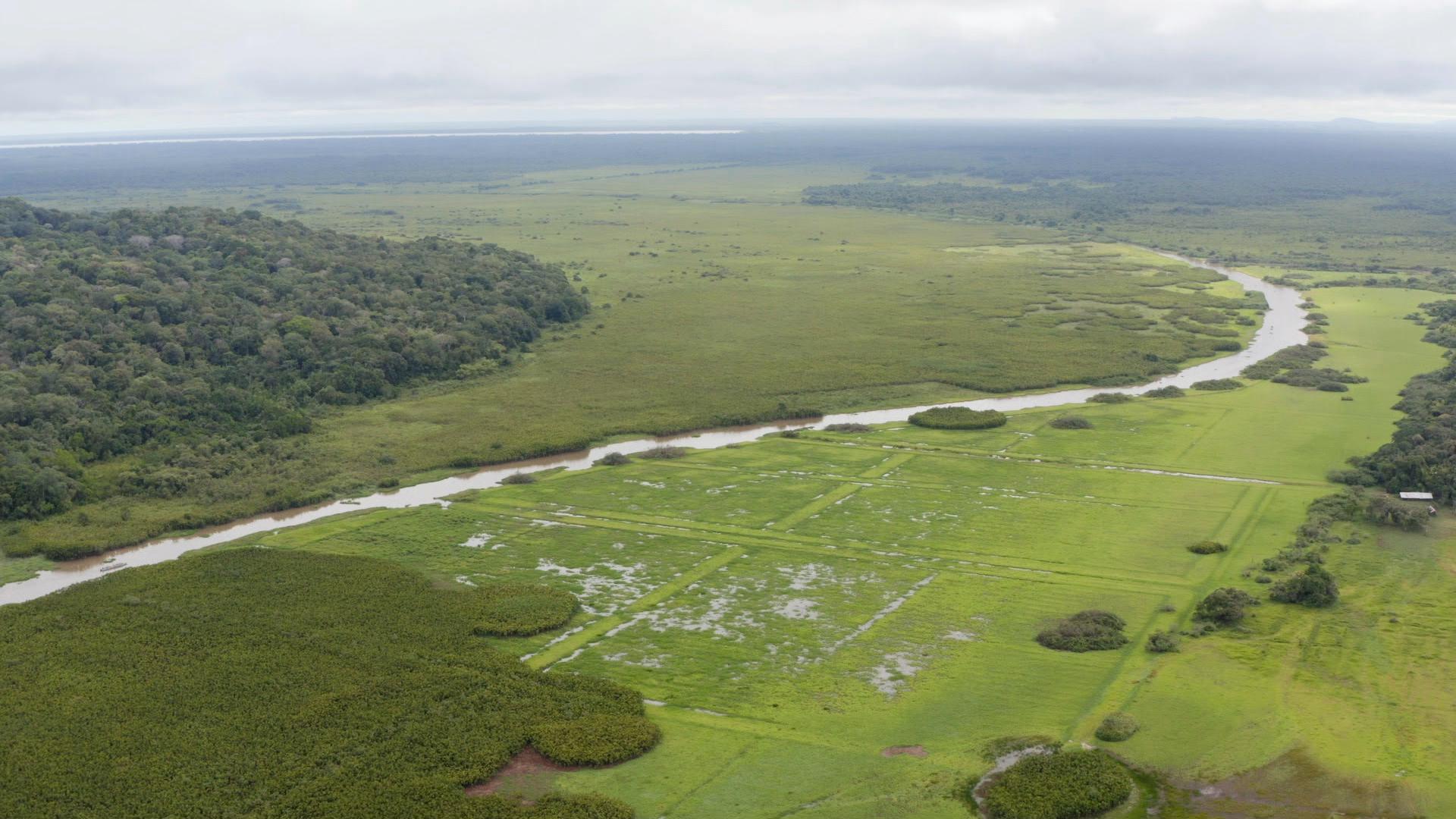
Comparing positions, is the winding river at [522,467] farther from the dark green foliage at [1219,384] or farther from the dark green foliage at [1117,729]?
the dark green foliage at [1117,729]

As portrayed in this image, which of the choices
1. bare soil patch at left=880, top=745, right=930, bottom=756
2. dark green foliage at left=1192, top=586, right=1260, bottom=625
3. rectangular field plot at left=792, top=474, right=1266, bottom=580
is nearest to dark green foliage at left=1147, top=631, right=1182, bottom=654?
dark green foliage at left=1192, top=586, right=1260, bottom=625

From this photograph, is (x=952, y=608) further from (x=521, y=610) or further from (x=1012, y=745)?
(x=521, y=610)

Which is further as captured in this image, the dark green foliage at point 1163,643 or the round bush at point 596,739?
the dark green foliage at point 1163,643

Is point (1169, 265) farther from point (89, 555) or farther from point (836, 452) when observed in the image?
point (89, 555)

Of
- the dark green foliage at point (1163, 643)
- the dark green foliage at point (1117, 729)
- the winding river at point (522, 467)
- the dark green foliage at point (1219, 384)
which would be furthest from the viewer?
the dark green foliage at point (1219, 384)

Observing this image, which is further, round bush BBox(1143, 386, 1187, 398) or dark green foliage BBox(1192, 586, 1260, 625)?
round bush BBox(1143, 386, 1187, 398)

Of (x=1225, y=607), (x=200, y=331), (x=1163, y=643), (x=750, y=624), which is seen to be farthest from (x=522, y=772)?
(x=200, y=331)

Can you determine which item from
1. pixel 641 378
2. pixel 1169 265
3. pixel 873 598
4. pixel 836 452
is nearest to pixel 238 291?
pixel 641 378

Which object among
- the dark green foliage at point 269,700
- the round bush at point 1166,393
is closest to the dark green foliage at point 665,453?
the dark green foliage at point 269,700

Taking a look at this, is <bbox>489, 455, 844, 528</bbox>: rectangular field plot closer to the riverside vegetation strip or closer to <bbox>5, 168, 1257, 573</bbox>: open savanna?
the riverside vegetation strip
